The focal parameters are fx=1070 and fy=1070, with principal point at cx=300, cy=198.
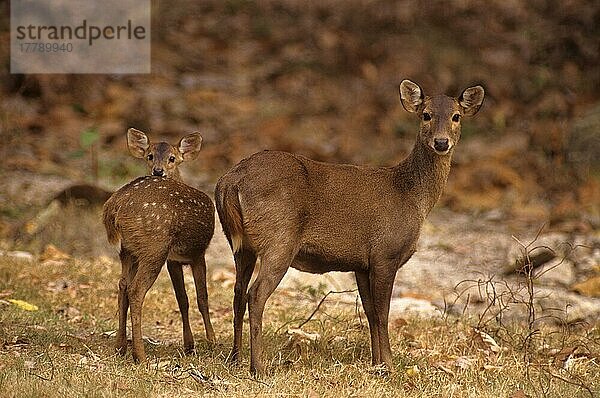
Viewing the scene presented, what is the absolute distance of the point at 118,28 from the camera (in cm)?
1673

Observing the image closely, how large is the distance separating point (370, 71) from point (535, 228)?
235 inches

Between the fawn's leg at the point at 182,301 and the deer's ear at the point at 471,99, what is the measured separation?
7.28ft

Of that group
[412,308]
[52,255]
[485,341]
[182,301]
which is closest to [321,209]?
[182,301]

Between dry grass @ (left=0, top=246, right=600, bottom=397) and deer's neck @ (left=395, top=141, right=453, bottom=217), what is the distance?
1.11 m

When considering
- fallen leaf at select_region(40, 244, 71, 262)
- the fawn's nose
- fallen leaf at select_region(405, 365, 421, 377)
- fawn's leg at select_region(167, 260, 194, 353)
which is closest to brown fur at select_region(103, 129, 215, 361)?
fawn's leg at select_region(167, 260, 194, 353)

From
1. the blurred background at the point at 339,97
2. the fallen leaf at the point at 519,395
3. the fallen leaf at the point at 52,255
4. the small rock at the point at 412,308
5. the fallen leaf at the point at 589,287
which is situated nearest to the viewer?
the fallen leaf at the point at 519,395

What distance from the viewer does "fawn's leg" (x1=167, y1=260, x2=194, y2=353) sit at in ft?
23.6

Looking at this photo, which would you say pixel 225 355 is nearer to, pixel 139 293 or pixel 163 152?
pixel 139 293

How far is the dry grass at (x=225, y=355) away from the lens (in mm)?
6184

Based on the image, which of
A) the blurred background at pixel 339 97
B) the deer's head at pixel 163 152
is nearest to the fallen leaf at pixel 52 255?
the blurred background at pixel 339 97

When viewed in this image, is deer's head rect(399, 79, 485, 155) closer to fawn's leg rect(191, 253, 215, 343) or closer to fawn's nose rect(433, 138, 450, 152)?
fawn's nose rect(433, 138, 450, 152)

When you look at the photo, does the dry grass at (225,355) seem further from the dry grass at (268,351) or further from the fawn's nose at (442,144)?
the fawn's nose at (442,144)

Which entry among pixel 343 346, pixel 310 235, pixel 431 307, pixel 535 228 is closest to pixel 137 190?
pixel 310 235

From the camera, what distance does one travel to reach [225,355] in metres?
7.16
